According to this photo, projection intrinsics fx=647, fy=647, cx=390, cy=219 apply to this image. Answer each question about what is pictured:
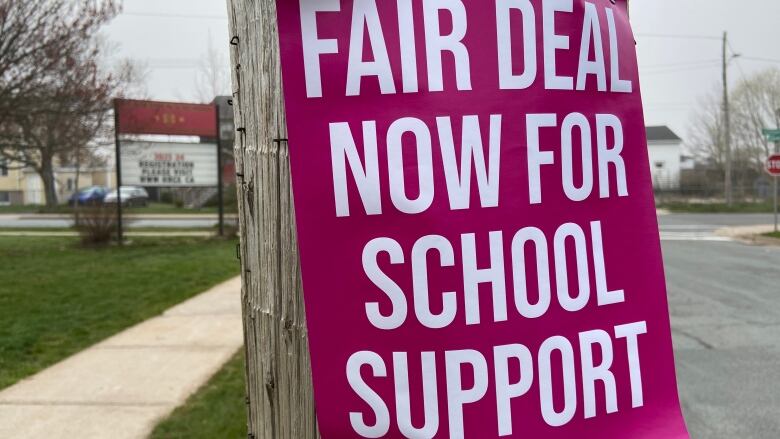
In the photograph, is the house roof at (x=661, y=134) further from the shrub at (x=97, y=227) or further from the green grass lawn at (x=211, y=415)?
the green grass lawn at (x=211, y=415)

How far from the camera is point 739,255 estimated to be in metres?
13.6

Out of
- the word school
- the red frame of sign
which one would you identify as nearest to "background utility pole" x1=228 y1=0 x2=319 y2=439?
the word school

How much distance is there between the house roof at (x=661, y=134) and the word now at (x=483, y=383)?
65.6m

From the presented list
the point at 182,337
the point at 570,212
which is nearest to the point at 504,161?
the point at 570,212

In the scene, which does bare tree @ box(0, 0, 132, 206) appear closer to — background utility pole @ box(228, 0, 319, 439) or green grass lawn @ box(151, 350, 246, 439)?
green grass lawn @ box(151, 350, 246, 439)

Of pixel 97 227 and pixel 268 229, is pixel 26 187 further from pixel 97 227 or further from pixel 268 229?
pixel 268 229

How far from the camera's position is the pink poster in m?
1.20

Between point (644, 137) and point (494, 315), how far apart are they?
532 millimetres

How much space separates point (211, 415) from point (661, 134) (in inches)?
2655

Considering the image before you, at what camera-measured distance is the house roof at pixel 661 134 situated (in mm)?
63269

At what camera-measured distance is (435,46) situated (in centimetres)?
120

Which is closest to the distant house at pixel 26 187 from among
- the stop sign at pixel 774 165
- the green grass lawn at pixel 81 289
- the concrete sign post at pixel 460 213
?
the green grass lawn at pixel 81 289

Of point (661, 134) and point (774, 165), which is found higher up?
point (661, 134)

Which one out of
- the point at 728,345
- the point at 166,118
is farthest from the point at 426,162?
the point at 166,118
